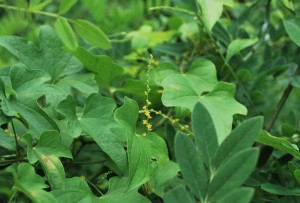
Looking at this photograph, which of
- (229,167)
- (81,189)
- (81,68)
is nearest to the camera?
(229,167)

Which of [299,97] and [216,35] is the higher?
[216,35]

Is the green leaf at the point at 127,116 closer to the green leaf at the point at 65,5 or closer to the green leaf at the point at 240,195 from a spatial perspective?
the green leaf at the point at 240,195

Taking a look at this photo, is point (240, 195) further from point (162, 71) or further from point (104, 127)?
point (162, 71)

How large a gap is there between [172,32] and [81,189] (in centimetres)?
45

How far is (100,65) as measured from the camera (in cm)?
65

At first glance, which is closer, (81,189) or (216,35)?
(81,189)

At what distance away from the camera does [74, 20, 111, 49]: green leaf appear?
71cm

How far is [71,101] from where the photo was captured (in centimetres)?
53

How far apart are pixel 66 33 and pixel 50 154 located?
27 cm

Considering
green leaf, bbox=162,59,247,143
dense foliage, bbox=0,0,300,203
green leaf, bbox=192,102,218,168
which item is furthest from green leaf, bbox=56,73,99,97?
green leaf, bbox=192,102,218,168

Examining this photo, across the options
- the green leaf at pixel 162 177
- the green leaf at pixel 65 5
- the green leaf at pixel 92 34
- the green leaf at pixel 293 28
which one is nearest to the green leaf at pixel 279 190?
the green leaf at pixel 162 177

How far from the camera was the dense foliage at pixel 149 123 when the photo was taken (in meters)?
0.41

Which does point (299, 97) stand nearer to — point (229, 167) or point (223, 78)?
point (223, 78)

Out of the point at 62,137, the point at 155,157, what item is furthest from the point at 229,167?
the point at 62,137
